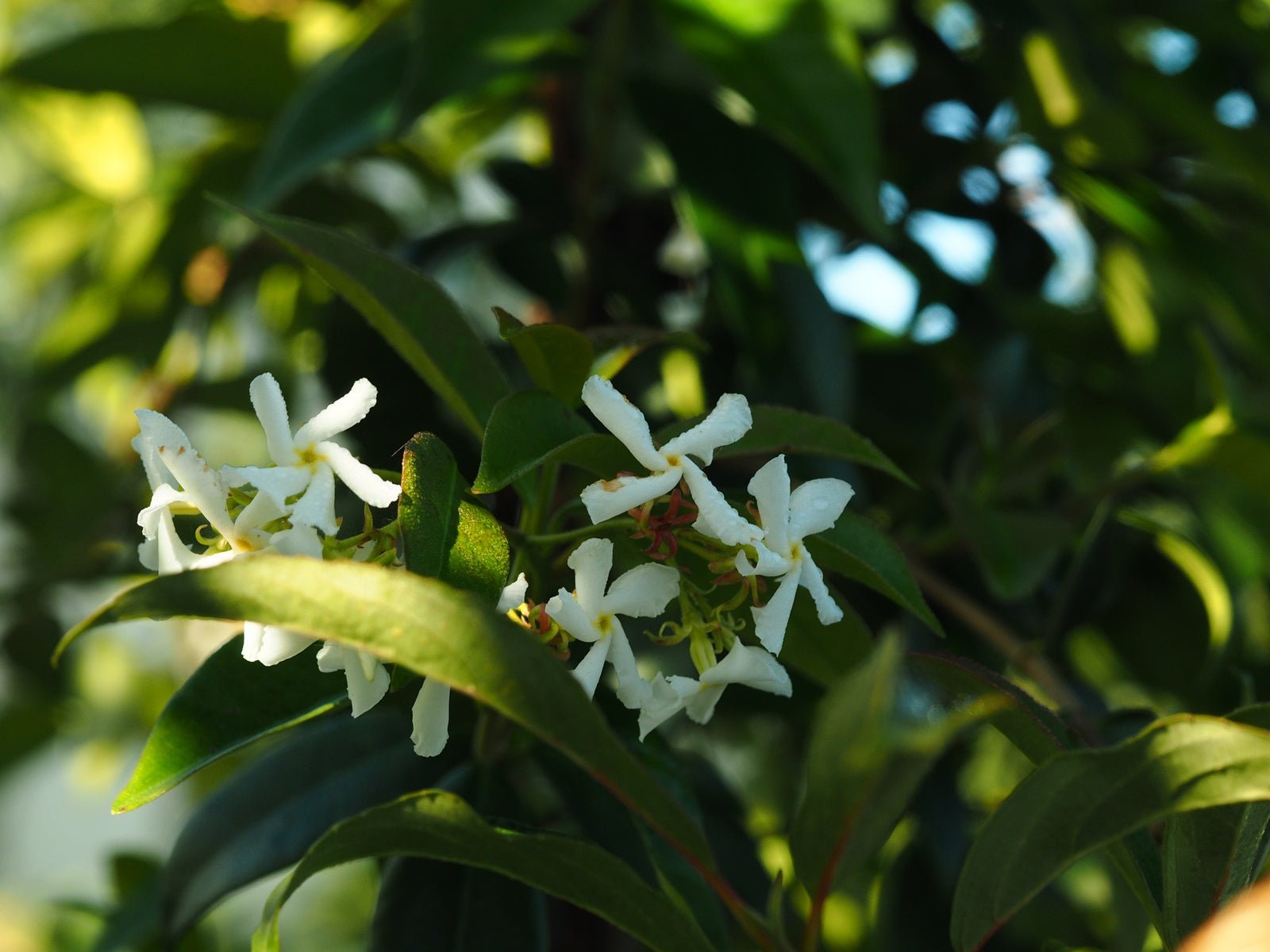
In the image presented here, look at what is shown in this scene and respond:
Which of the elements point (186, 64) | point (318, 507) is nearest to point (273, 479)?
point (318, 507)

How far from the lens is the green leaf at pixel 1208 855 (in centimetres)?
30

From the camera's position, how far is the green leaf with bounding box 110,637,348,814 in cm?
31

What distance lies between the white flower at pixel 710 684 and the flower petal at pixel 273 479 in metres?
0.10

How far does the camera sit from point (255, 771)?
460 mm

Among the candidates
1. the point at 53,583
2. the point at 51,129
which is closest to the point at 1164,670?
the point at 53,583

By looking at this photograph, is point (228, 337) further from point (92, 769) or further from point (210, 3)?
point (92, 769)

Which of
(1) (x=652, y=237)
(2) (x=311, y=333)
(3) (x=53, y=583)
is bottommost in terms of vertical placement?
(3) (x=53, y=583)

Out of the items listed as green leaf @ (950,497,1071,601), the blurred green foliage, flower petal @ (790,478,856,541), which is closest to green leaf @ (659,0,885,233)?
the blurred green foliage

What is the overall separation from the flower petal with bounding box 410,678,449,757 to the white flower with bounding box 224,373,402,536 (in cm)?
4

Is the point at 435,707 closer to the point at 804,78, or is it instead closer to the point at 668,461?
the point at 668,461

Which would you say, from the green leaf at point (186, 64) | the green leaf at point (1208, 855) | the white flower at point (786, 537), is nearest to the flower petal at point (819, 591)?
the white flower at point (786, 537)

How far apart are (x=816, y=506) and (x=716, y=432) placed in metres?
0.03

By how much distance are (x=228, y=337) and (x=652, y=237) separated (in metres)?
0.38

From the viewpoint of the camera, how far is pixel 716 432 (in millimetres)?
296
